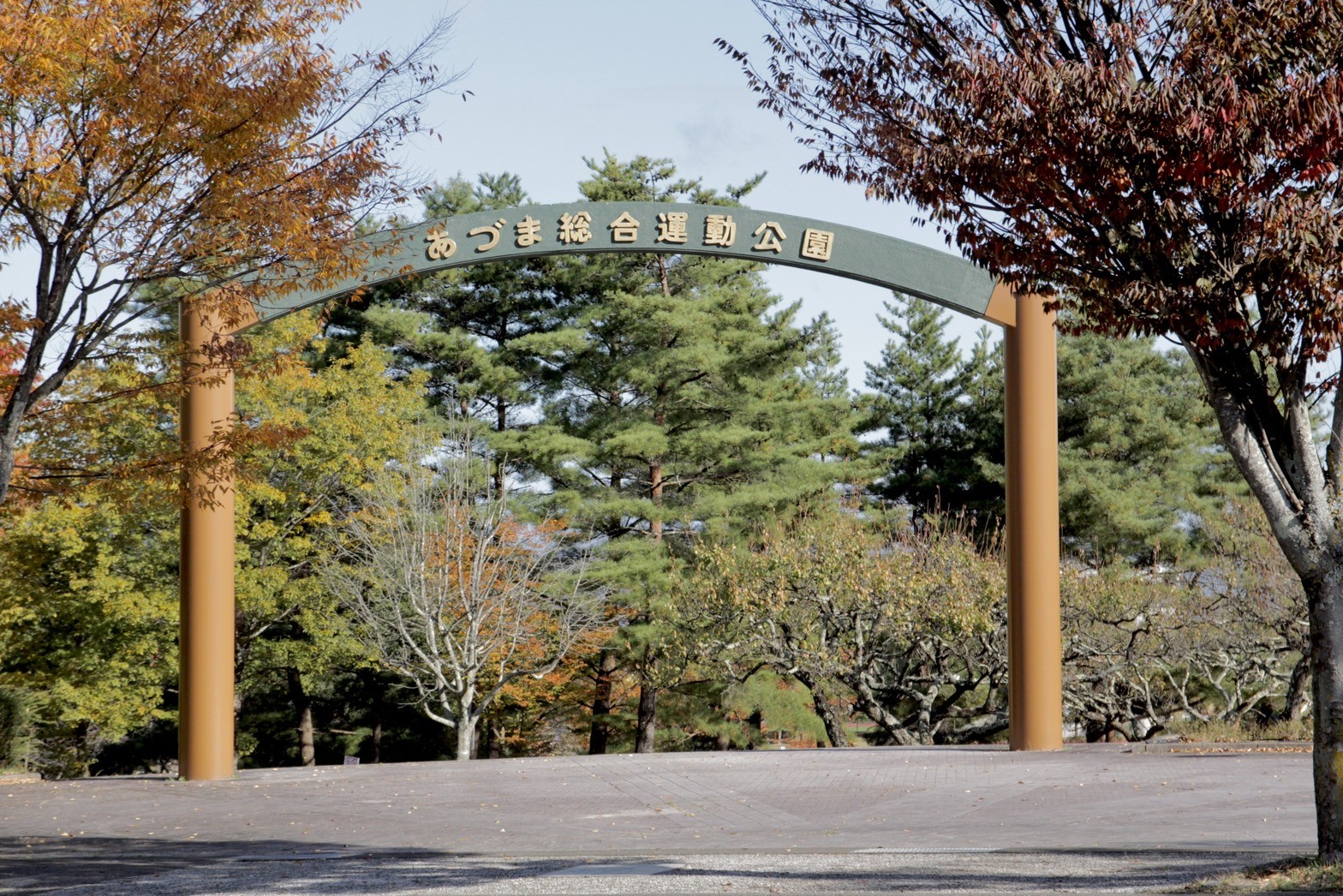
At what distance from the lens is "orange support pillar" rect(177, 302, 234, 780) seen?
1190 cm

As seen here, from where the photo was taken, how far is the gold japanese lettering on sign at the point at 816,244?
12.7 meters

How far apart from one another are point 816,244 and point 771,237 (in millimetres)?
433

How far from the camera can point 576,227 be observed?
1273 centimetres

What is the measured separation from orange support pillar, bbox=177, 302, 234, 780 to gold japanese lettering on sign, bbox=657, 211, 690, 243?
416 centimetres

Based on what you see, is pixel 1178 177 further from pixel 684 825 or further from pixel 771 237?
pixel 771 237

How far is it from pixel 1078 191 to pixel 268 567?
1812cm

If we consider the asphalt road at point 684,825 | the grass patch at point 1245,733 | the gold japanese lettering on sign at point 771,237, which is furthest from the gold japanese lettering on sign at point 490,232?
the grass patch at point 1245,733

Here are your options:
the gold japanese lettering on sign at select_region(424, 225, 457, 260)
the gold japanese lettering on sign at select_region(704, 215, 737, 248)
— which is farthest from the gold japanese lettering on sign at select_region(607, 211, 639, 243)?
the gold japanese lettering on sign at select_region(424, 225, 457, 260)

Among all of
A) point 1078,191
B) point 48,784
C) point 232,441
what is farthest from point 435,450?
point 1078,191

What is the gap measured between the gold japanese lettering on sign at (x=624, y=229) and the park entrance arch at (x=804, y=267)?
0.01 metres

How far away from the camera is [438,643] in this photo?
22.1m

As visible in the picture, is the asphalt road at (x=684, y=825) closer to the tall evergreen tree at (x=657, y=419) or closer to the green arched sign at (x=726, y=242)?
the green arched sign at (x=726, y=242)

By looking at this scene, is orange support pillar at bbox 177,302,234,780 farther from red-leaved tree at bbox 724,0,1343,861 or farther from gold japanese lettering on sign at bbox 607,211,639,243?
red-leaved tree at bbox 724,0,1343,861

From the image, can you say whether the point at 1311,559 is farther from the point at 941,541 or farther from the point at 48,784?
the point at 941,541
